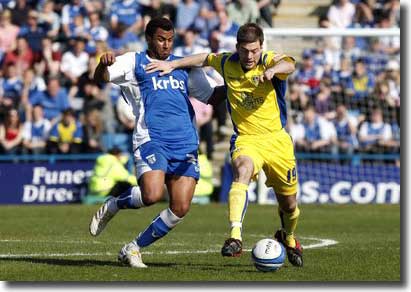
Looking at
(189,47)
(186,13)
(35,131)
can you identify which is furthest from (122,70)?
(186,13)

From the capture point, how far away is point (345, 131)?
84.1 feet

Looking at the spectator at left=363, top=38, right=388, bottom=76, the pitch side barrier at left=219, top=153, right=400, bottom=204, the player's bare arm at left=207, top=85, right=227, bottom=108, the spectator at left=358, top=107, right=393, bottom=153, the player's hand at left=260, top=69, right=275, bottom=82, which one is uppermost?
the player's hand at left=260, top=69, right=275, bottom=82

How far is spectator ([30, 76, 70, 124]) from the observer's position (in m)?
26.2

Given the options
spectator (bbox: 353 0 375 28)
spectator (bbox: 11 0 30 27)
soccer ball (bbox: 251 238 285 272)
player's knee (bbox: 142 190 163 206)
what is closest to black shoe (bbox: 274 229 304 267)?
soccer ball (bbox: 251 238 285 272)

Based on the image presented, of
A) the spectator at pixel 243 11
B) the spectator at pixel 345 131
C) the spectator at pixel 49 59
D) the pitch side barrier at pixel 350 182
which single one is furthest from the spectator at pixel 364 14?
the spectator at pixel 49 59

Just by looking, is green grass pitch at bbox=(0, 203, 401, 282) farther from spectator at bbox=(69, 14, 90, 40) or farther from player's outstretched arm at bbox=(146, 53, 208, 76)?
spectator at bbox=(69, 14, 90, 40)

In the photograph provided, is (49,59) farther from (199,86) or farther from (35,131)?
(199,86)

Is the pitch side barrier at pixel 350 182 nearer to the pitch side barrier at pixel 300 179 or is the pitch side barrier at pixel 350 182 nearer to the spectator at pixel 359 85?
the pitch side barrier at pixel 300 179

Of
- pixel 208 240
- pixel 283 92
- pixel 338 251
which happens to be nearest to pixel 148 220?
pixel 208 240

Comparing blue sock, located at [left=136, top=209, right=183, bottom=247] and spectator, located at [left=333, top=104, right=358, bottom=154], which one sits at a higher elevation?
blue sock, located at [left=136, top=209, right=183, bottom=247]

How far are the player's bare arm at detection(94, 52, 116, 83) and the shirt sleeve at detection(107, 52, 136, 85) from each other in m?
0.05

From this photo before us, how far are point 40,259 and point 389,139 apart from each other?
14333 millimetres

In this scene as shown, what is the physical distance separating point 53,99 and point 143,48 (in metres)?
2.59

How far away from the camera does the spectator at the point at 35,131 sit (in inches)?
1006
